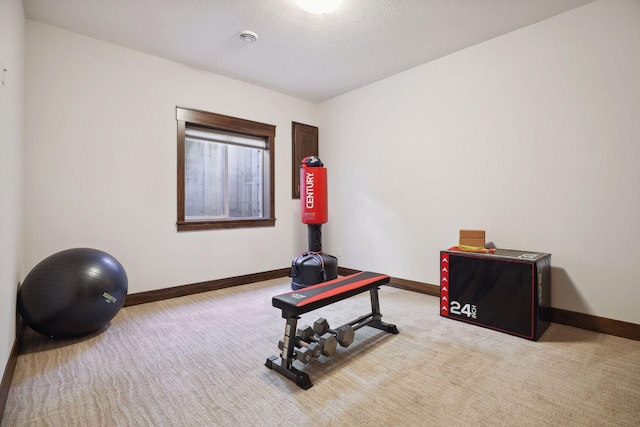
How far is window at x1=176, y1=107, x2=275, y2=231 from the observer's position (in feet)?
12.4

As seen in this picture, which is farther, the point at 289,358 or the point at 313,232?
the point at 313,232

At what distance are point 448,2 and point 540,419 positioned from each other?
2947 mm

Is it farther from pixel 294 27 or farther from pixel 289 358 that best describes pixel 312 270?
pixel 294 27

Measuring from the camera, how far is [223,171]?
429cm

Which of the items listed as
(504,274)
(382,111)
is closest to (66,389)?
(504,274)

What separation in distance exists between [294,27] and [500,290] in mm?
2977

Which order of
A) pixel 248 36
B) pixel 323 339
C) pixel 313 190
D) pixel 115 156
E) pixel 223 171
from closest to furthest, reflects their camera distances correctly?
1. pixel 323 339
2. pixel 248 36
3. pixel 115 156
4. pixel 313 190
5. pixel 223 171

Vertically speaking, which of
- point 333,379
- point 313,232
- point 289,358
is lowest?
point 333,379

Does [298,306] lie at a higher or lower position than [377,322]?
higher

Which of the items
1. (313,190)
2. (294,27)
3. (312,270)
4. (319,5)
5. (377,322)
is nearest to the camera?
(319,5)

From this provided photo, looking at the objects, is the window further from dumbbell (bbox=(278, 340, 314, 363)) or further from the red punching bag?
dumbbell (bbox=(278, 340, 314, 363))

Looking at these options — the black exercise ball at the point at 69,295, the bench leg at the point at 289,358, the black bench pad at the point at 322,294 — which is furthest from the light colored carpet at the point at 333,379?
the black bench pad at the point at 322,294

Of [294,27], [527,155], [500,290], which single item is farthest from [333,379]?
[294,27]

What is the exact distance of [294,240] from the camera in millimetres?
4789
